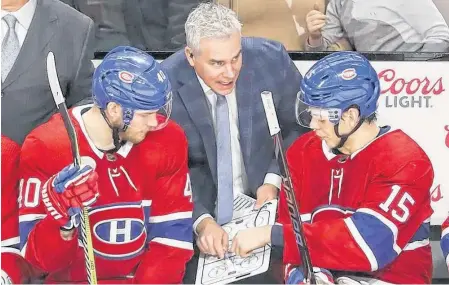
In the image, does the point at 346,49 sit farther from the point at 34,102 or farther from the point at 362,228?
the point at 34,102

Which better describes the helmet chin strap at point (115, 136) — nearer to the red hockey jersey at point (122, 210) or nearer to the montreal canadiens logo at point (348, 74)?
the red hockey jersey at point (122, 210)

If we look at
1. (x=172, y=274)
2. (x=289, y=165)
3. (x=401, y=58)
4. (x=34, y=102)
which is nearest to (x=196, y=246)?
(x=172, y=274)

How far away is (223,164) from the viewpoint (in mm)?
2650

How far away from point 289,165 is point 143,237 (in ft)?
1.44

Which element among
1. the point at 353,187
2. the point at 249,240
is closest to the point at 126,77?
the point at 249,240

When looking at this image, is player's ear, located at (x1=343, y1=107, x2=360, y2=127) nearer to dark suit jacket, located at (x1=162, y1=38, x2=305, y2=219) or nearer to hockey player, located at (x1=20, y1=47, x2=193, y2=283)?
dark suit jacket, located at (x1=162, y1=38, x2=305, y2=219)

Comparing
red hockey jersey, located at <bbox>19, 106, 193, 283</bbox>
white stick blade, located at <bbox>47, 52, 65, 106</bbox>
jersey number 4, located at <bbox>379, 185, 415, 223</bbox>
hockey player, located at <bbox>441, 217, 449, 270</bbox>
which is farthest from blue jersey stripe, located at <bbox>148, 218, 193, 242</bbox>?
hockey player, located at <bbox>441, 217, 449, 270</bbox>

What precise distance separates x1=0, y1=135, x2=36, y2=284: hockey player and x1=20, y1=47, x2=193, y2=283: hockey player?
0.09ft

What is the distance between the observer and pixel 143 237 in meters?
2.61

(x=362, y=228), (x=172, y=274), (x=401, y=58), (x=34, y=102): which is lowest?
(x=172, y=274)

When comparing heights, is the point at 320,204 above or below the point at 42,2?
below

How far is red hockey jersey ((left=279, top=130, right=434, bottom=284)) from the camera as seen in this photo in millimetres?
2564

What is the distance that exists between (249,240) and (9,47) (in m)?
0.83

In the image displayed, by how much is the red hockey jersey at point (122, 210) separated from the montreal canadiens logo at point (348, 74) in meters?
0.47
